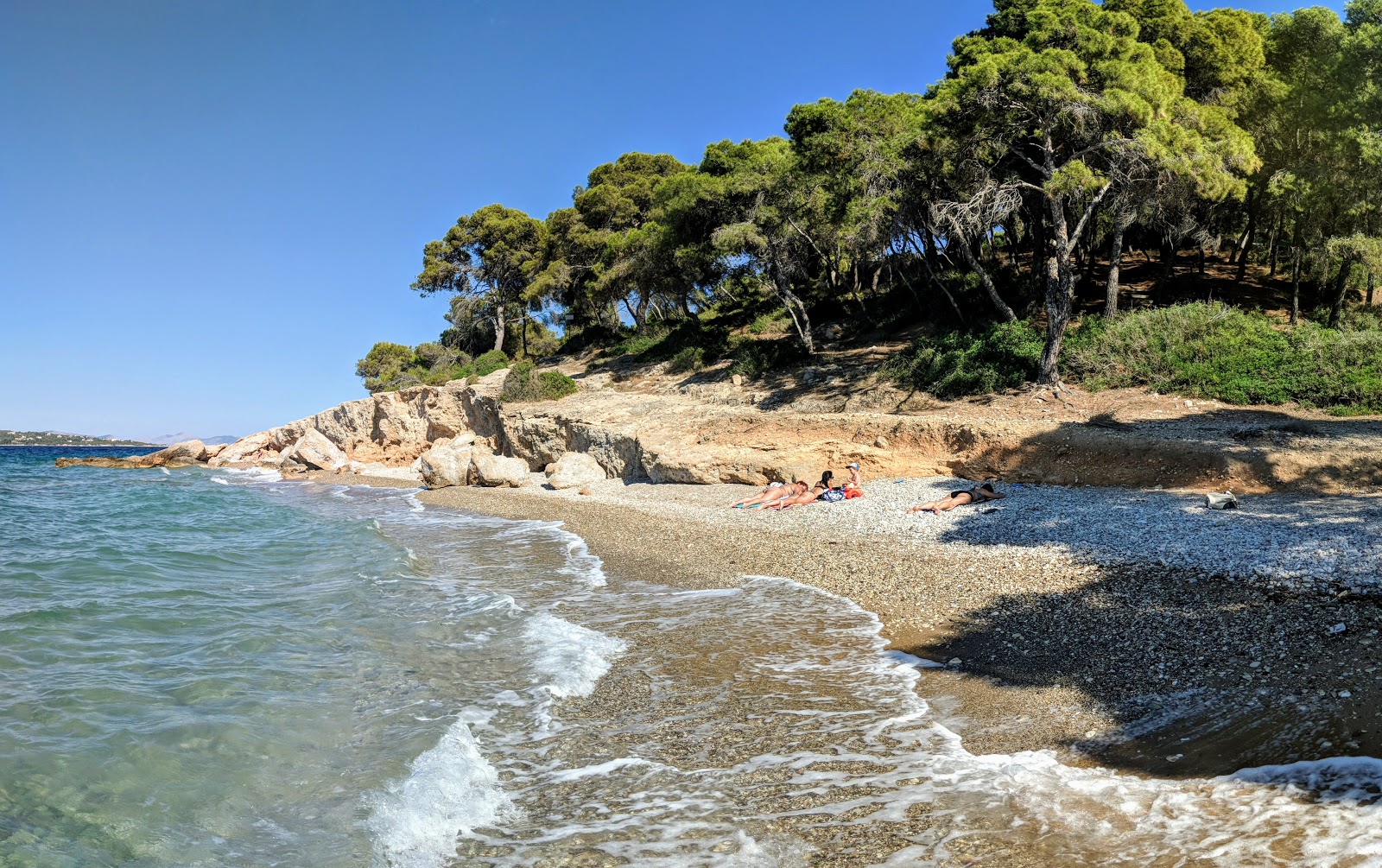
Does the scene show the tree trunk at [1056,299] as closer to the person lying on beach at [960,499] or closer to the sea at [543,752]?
the person lying on beach at [960,499]

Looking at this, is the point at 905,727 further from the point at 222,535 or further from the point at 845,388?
the point at 845,388

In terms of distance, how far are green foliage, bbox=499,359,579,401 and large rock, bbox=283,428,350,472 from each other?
42.0 ft

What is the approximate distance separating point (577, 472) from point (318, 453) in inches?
860

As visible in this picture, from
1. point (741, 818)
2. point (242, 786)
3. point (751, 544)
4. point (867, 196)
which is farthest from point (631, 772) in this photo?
point (867, 196)

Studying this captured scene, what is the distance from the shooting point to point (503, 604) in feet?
31.5

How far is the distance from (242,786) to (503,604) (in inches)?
181

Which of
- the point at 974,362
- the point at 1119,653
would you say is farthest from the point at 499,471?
the point at 1119,653

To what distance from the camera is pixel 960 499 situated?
12406mm

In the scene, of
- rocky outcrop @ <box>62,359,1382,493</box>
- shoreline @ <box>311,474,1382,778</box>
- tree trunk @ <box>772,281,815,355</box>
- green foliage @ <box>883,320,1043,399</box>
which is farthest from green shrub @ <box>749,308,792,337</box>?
shoreline @ <box>311,474,1382,778</box>

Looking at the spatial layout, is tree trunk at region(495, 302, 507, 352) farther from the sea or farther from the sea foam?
the sea foam

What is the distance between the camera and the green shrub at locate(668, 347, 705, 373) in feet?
96.5

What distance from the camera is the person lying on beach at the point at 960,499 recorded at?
12375mm

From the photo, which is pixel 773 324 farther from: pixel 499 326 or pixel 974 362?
pixel 499 326

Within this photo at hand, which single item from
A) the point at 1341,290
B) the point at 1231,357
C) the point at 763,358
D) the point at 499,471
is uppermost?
the point at 1341,290
